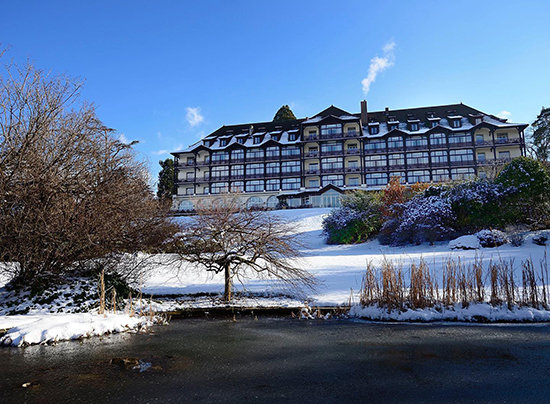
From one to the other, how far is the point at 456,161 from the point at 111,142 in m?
50.5

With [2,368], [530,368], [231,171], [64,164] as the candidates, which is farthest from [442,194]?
[231,171]

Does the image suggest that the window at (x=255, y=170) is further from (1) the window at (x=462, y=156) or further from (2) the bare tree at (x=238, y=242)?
(2) the bare tree at (x=238, y=242)

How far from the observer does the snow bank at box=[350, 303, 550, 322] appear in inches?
370

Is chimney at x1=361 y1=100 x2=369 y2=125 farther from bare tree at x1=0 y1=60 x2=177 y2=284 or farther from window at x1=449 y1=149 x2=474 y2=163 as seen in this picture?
bare tree at x1=0 y1=60 x2=177 y2=284

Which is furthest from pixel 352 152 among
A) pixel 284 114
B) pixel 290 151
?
pixel 284 114

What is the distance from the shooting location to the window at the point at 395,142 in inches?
2156

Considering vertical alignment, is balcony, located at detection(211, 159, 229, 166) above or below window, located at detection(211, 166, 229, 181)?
above

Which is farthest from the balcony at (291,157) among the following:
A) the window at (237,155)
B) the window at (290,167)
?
the window at (237,155)

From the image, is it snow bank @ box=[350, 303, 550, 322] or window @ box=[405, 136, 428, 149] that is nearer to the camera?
snow bank @ box=[350, 303, 550, 322]

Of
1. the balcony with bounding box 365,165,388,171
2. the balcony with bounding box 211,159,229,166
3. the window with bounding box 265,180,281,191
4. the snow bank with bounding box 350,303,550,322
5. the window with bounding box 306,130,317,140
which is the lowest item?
the snow bank with bounding box 350,303,550,322

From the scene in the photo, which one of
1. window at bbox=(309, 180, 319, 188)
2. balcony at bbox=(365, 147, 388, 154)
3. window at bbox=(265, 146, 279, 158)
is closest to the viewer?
balcony at bbox=(365, 147, 388, 154)

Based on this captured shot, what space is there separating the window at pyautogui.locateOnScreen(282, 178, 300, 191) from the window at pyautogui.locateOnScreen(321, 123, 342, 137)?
25.7 feet

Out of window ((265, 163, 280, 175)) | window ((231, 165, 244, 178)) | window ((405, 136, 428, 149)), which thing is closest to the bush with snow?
window ((405, 136, 428, 149))

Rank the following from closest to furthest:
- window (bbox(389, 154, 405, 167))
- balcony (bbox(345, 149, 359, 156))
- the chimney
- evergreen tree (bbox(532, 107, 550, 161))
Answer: evergreen tree (bbox(532, 107, 550, 161)), window (bbox(389, 154, 405, 167)), balcony (bbox(345, 149, 359, 156)), the chimney
